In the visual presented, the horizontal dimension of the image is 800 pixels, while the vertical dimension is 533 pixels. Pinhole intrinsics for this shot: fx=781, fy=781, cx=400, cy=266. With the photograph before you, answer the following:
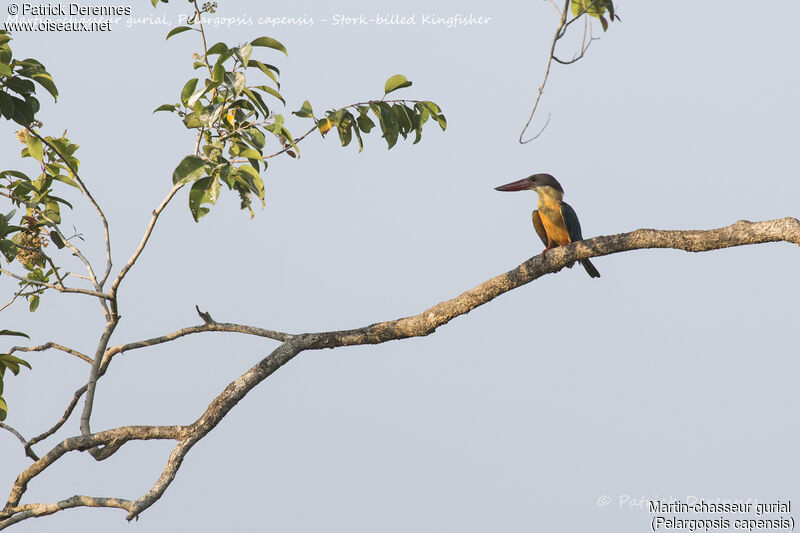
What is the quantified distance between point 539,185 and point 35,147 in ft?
13.9

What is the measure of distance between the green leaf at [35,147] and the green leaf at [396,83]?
95.7 inches

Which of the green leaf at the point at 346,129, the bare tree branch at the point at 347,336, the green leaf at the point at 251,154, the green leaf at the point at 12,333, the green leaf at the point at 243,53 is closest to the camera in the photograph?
the green leaf at the point at 251,154

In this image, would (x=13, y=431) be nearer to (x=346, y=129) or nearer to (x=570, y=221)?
(x=346, y=129)

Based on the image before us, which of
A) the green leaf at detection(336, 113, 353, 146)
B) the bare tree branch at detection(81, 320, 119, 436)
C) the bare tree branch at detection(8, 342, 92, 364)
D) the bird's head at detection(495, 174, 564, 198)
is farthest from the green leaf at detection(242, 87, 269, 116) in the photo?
the bird's head at detection(495, 174, 564, 198)

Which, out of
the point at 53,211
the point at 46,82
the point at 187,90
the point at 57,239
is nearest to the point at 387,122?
the point at 187,90

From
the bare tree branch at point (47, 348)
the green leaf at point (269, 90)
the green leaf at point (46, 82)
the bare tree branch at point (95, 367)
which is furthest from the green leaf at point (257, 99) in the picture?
the bare tree branch at point (47, 348)

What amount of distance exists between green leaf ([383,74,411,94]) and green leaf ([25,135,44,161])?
2.43 meters

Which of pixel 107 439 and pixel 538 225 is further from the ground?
pixel 538 225

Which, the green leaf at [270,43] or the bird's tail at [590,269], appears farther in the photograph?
the bird's tail at [590,269]

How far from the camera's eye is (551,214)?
276 inches

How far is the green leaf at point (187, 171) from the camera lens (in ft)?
13.7

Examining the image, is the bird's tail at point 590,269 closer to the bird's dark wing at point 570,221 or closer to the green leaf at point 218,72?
the bird's dark wing at point 570,221

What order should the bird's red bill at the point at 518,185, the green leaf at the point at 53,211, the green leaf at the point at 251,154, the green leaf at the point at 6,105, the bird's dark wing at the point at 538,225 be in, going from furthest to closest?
the bird's red bill at the point at 518,185 < the bird's dark wing at the point at 538,225 < the green leaf at the point at 53,211 < the green leaf at the point at 6,105 < the green leaf at the point at 251,154

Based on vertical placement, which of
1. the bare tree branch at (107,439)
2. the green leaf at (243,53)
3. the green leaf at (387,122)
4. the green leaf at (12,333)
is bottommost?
the bare tree branch at (107,439)
